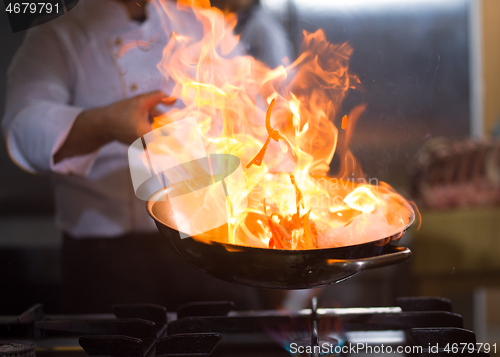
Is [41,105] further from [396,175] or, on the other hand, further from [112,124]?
[396,175]

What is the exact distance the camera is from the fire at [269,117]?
2.10 feet

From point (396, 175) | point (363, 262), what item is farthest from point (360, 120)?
point (363, 262)

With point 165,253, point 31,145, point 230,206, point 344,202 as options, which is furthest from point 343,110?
point 31,145

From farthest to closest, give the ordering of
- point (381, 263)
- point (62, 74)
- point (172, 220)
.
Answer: point (62, 74) < point (172, 220) < point (381, 263)

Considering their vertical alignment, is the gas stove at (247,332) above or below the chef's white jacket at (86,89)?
below

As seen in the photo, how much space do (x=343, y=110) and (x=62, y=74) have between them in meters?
0.52

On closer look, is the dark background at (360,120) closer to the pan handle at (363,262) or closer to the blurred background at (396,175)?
the blurred background at (396,175)

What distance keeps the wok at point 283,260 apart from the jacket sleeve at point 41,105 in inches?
11.0

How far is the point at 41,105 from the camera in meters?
0.67

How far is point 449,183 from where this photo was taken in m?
1.33

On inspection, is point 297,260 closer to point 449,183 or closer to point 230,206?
point 230,206

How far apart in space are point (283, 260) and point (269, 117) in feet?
0.96
